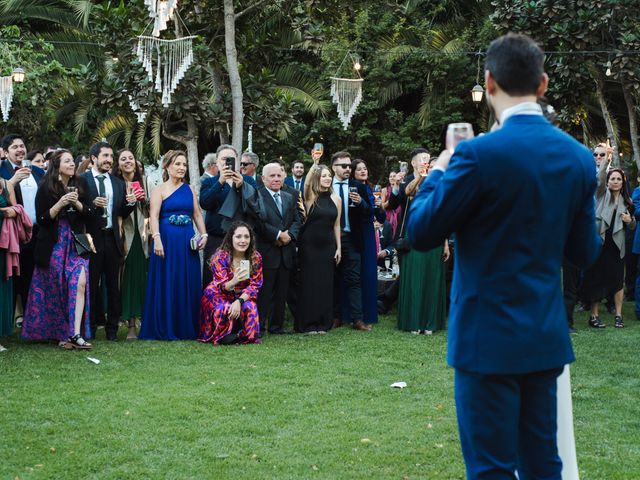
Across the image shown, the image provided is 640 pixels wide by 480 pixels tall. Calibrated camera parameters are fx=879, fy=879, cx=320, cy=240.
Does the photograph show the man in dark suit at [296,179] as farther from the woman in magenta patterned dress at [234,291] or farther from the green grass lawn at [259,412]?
the green grass lawn at [259,412]

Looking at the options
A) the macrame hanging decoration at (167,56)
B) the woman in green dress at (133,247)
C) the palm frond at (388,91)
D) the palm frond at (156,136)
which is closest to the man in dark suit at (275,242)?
the woman in green dress at (133,247)

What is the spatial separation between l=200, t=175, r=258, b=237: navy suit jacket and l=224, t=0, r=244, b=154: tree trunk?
2312mm

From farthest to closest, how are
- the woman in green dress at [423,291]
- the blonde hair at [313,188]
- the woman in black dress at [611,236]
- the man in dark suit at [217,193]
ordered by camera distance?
the woman in black dress at [611,236]
the blonde hair at [313,188]
the woman in green dress at [423,291]
the man in dark suit at [217,193]

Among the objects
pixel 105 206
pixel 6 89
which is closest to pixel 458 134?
pixel 105 206

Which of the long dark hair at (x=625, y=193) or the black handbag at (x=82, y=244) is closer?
the black handbag at (x=82, y=244)

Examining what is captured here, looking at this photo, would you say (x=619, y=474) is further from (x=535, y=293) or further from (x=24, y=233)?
(x=24, y=233)

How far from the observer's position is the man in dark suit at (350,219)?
11156 mm

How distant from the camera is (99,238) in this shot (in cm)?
953

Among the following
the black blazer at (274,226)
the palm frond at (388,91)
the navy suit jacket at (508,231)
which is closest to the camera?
the navy suit jacket at (508,231)

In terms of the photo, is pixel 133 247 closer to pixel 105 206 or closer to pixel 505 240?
pixel 105 206

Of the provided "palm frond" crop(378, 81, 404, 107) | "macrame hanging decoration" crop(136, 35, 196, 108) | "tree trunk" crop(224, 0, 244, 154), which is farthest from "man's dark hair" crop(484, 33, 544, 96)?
"palm frond" crop(378, 81, 404, 107)

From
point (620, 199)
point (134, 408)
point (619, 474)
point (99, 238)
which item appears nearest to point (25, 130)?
point (99, 238)

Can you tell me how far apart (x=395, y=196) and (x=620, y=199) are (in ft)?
10.1

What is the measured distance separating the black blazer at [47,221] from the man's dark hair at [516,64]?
671 centimetres
